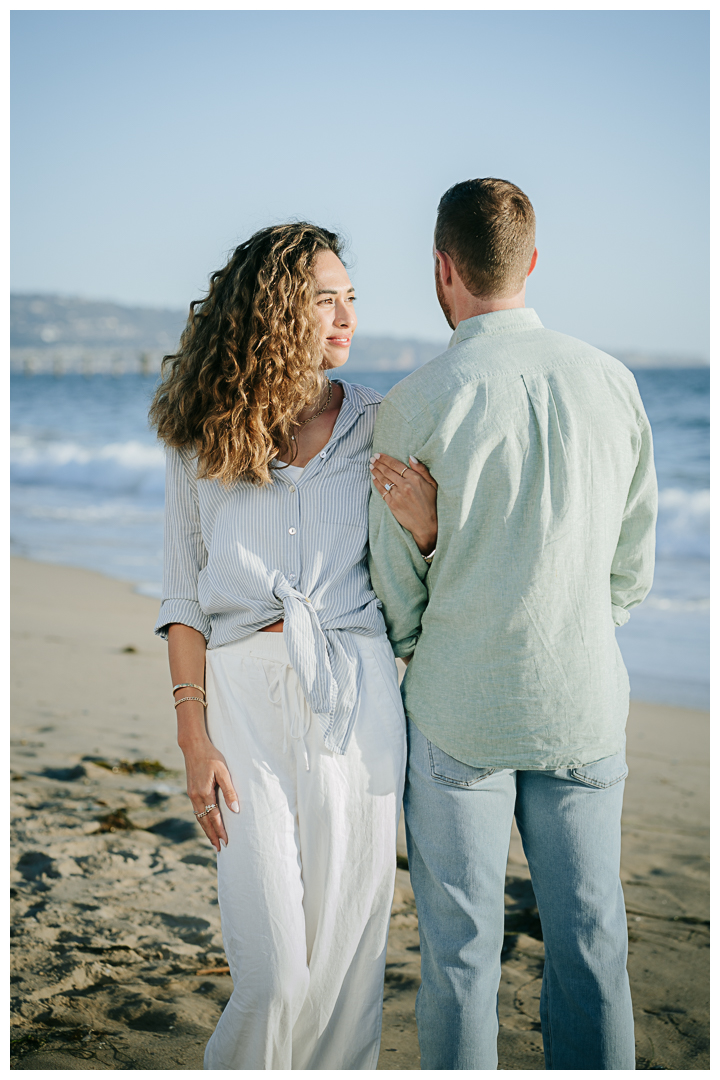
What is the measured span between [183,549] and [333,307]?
2.29 ft

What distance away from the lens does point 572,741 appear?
1.82 m

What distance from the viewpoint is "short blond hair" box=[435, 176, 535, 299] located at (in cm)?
182

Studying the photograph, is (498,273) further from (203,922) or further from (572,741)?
(203,922)

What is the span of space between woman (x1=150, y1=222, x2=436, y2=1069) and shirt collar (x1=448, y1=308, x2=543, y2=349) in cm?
32

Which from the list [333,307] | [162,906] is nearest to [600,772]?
[333,307]

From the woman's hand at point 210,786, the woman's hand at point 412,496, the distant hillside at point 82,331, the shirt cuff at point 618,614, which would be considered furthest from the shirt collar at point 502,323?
the distant hillside at point 82,331

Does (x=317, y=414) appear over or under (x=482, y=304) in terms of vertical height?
under

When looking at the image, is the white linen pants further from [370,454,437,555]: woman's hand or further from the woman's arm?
[370,454,437,555]: woman's hand

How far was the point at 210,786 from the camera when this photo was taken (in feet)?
6.32

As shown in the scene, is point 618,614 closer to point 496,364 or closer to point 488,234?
point 496,364

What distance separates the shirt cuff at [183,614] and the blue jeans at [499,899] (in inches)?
23.3

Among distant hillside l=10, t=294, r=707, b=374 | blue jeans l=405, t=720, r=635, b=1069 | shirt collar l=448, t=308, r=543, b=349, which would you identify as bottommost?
blue jeans l=405, t=720, r=635, b=1069

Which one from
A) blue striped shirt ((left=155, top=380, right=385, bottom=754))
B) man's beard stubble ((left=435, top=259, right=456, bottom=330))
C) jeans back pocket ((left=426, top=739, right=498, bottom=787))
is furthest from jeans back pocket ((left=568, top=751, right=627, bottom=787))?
man's beard stubble ((left=435, top=259, right=456, bottom=330))

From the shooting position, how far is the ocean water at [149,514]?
633 centimetres
